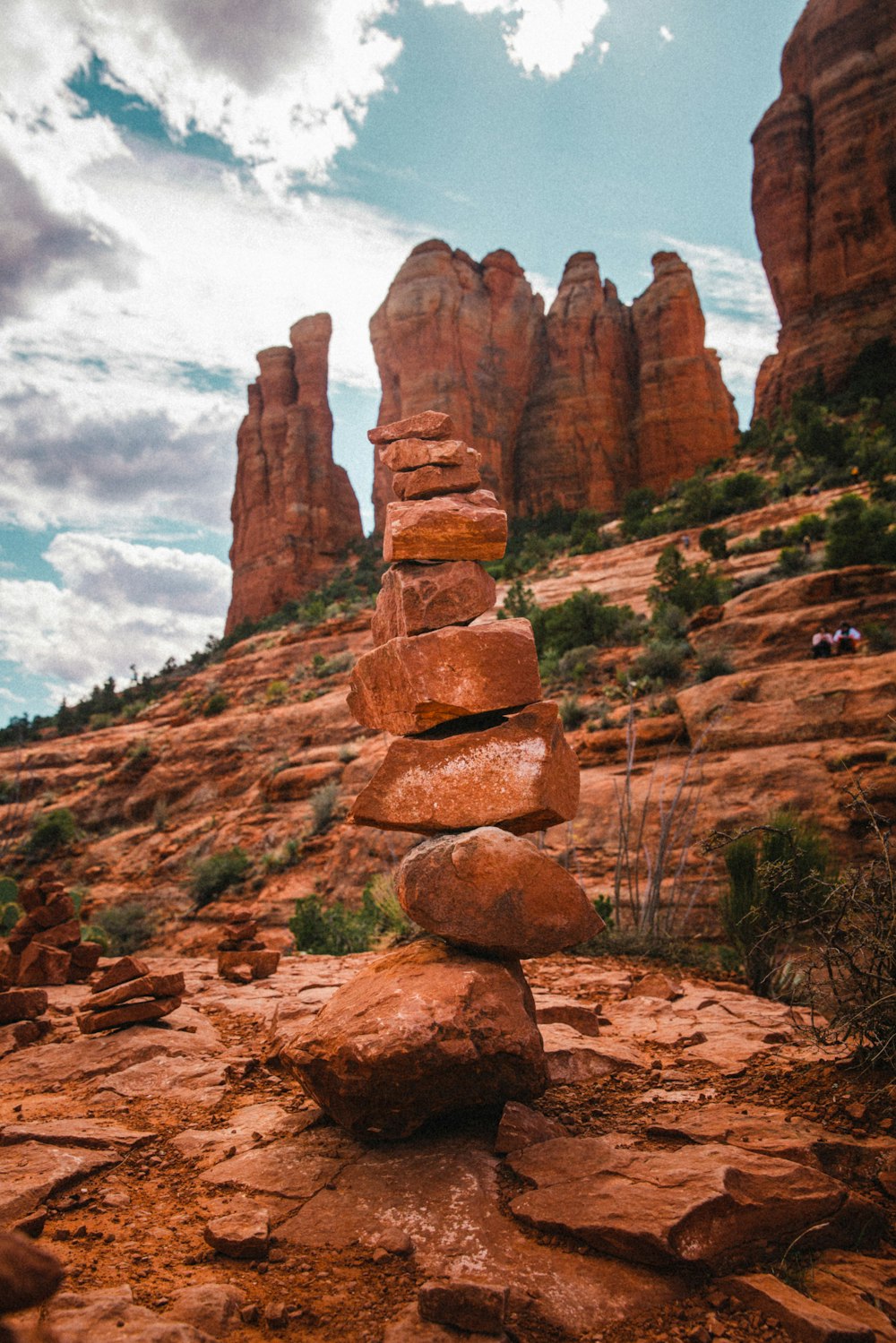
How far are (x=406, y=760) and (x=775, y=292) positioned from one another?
5181 centimetres

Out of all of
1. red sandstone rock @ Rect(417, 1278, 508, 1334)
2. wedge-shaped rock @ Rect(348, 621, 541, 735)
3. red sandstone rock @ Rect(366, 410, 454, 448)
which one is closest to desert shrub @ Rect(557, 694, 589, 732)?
red sandstone rock @ Rect(366, 410, 454, 448)

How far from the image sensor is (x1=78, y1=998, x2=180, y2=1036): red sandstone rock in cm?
553

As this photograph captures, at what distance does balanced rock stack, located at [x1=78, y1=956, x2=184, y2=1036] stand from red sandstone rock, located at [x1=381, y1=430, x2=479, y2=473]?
4.26 metres

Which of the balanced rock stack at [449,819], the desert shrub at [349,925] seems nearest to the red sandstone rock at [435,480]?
the balanced rock stack at [449,819]

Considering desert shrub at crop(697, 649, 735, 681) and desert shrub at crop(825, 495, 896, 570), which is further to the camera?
desert shrub at crop(825, 495, 896, 570)

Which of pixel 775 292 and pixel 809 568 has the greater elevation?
pixel 775 292

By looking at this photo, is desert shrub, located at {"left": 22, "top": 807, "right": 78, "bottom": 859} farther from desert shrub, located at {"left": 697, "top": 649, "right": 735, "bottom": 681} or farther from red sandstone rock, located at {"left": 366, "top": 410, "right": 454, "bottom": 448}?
red sandstone rock, located at {"left": 366, "top": 410, "right": 454, "bottom": 448}

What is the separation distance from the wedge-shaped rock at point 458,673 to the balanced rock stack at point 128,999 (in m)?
2.82

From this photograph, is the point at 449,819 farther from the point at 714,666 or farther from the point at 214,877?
the point at 214,877

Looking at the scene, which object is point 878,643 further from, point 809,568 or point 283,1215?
point 283,1215

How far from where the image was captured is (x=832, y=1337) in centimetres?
214

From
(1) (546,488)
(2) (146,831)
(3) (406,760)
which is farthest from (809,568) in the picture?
(1) (546,488)

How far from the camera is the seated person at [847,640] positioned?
13.2m

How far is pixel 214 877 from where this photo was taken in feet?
51.8
